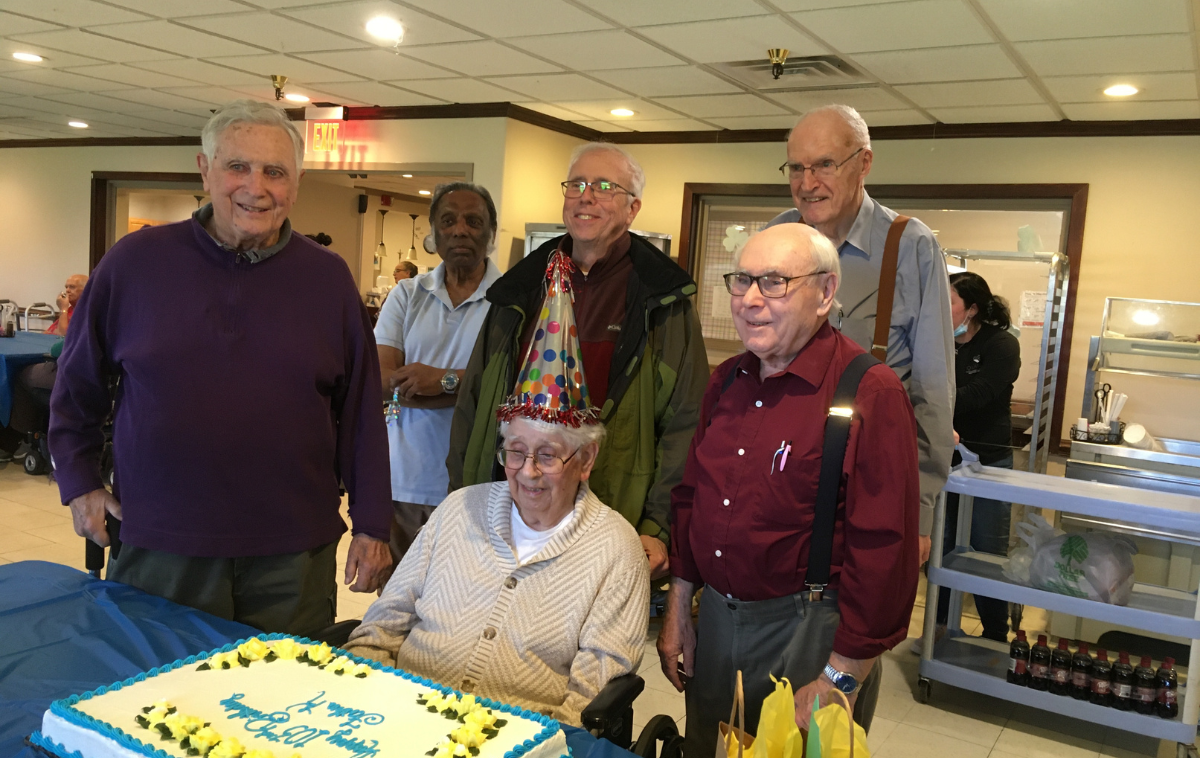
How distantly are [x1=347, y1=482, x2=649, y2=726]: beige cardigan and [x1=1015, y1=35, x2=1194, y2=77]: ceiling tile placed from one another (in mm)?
3450

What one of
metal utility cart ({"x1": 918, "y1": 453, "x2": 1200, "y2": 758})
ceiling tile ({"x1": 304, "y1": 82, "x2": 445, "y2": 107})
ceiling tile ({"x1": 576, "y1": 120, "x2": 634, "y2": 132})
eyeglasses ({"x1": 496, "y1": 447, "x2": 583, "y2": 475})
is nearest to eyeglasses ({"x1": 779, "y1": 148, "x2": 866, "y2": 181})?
eyeglasses ({"x1": 496, "y1": 447, "x2": 583, "y2": 475})

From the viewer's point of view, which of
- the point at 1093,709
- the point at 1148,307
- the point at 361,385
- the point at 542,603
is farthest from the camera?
the point at 1148,307

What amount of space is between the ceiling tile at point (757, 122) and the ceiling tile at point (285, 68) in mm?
2588

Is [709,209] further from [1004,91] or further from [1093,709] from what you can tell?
[1093,709]

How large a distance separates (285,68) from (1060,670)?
5.37 m

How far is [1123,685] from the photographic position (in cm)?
315

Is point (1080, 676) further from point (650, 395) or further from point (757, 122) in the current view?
point (757, 122)

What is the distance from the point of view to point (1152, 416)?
17.9 ft

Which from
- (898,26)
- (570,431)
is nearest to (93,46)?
(898,26)

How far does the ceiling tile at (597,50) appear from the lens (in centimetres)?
443

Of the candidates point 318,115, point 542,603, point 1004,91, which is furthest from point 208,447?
point 318,115

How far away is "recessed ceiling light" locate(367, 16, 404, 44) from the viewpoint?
173 inches

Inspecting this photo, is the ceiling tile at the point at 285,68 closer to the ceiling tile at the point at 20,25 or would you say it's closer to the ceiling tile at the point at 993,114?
the ceiling tile at the point at 20,25

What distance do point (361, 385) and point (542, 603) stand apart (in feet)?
2.38
